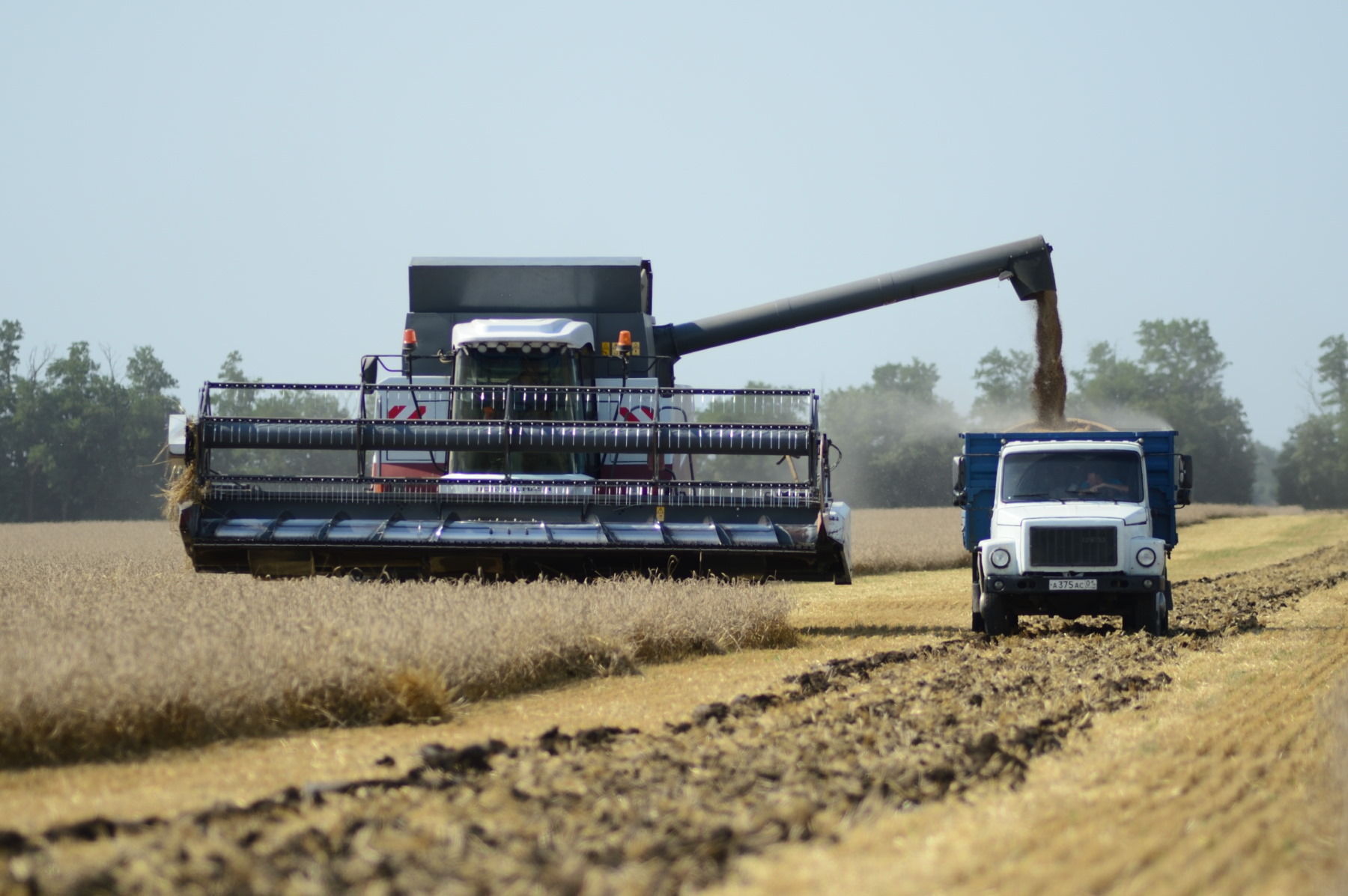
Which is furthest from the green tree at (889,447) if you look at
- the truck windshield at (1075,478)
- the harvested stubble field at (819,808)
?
the harvested stubble field at (819,808)

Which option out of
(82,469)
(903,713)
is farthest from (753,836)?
(82,469)

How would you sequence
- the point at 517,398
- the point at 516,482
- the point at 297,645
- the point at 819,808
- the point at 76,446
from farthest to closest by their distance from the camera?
the point at 76,446 → the point at 517,398 → the point at 516,482 → the point at 297,645 → the point at 819,808

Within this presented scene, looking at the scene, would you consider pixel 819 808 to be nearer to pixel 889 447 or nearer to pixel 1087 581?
pixel 1087 581

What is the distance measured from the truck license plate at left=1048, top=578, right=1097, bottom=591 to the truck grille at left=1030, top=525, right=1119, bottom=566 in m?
0.15

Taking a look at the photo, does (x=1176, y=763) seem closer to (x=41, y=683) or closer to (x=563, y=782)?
(x=563, y=782)

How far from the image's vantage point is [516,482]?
529 inches

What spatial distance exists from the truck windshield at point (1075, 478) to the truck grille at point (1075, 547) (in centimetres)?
72

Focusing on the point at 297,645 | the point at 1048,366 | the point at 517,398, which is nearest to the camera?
the point at 297,645

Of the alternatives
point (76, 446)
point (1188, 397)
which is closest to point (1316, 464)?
point (1188, 397)

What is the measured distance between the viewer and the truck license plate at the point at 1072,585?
44.0 feet

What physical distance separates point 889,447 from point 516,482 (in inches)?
3410

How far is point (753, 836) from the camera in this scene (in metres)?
5.07

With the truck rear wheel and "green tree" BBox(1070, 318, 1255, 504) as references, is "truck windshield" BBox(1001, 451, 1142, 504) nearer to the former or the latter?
the truck rear wheel

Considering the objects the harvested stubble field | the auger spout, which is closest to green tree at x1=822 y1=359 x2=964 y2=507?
the auger spout
